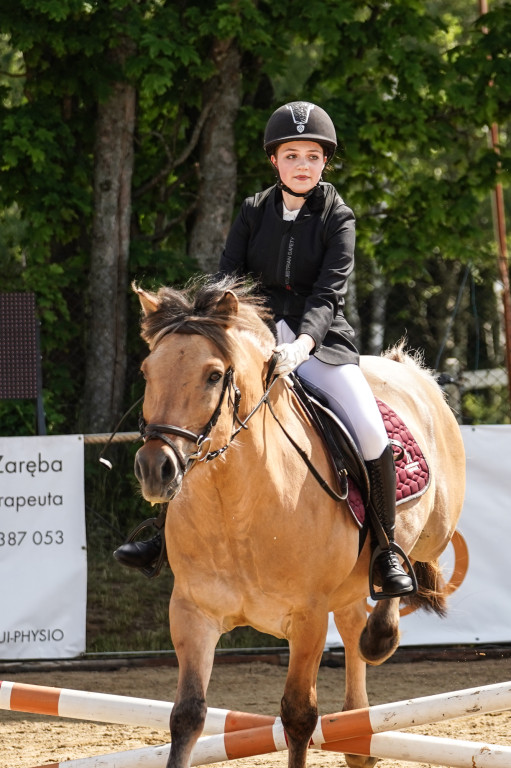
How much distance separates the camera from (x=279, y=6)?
32.6 feet

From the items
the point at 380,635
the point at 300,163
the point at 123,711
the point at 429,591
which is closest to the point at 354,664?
the point at 380,635

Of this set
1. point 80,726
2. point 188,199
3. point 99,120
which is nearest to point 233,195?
point 188,199

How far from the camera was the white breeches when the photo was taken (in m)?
4.77

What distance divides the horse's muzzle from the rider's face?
175 cm

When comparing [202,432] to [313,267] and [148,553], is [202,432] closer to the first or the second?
[148,553]

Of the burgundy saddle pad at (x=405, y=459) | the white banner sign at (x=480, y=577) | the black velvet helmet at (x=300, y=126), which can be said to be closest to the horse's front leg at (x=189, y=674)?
the burgundy saddle pad at (x=405, y=459)

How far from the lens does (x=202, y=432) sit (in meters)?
3.43

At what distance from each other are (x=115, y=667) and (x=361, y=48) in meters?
6.15

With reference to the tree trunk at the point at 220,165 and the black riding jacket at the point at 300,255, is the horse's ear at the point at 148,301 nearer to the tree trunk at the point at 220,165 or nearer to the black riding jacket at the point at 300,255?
the black riding jacket at the point at 300,255

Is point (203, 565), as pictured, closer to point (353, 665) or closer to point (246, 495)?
point (246, 495)

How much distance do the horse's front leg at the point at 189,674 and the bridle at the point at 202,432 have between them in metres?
0.73

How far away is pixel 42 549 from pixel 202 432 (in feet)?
15.8

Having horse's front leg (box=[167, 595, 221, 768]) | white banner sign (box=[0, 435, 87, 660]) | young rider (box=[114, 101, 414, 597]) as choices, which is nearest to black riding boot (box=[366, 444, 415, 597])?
young rider (box=[114, 101, 414, 597])

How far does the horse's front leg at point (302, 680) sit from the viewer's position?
164 inches
